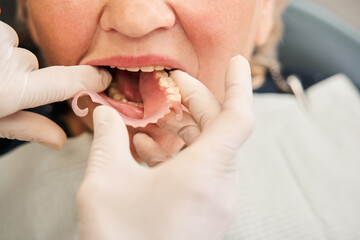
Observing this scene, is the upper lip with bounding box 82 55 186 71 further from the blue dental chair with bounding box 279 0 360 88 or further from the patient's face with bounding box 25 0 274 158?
the blue dental chair with bounding box 279 0 360 88

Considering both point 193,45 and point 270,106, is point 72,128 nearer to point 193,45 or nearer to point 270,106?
point 193,45

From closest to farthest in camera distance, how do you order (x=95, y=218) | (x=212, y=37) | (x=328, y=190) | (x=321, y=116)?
(x=95, y=218) → (x=212, y=37) → (x=328, y=190) → (x=321, y=116)

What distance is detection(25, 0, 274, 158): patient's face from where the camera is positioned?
694mm

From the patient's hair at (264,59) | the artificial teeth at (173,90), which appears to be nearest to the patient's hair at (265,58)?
the patient's hair at (264,59)

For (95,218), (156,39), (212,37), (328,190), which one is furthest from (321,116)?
(95,218)

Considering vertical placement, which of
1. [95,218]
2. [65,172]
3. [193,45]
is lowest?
[65,172]

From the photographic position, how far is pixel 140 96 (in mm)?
874

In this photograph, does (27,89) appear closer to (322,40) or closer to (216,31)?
(216,31)

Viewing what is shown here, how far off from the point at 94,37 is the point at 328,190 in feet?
3.14

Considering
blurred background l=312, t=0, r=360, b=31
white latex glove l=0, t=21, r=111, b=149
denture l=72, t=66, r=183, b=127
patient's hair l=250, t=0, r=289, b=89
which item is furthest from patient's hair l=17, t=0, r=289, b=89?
white latex glove l=0, t=21, r=111, b=149

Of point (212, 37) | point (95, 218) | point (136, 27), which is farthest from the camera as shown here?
point (212, 37)

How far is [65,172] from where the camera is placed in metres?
1.13

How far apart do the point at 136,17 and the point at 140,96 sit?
241mm

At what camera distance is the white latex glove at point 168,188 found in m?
0.53
